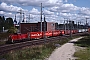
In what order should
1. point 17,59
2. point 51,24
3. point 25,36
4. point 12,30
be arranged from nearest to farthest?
point 17,59, point 25,36, point 12,30, point 51,24

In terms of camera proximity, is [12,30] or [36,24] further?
[36,24]

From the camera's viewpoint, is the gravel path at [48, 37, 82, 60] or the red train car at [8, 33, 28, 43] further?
the red train car at [8, 33, 28, 43]

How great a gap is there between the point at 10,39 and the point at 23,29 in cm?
4471

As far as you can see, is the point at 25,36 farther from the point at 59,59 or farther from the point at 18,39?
the point at 59,59

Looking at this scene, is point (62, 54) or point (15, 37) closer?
point (62, 54)

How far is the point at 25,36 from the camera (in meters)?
56.8

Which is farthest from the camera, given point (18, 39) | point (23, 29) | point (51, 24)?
point (51, 24)

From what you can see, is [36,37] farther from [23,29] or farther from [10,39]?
[23,29]

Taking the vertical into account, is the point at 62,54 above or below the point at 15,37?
above

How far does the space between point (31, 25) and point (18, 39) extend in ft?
142

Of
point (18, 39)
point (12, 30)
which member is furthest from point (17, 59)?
point (12, 30)

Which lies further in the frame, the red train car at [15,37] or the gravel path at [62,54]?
the red train car at [15,37]

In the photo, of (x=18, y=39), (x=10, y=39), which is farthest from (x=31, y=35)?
(x=10, y=39)

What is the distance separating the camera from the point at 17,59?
17672mm
